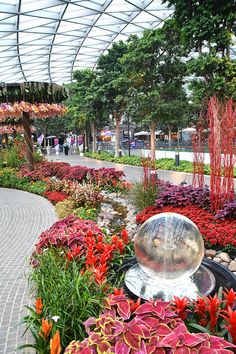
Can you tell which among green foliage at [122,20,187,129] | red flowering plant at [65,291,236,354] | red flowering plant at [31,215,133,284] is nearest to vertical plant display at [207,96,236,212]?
red flowering plant at [31,215,133,284]

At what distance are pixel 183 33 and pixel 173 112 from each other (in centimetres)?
528

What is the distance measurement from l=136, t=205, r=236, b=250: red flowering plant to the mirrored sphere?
207cm

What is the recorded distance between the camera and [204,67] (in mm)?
13188

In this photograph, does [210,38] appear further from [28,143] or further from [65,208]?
[65,208]

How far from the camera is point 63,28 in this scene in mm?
27203

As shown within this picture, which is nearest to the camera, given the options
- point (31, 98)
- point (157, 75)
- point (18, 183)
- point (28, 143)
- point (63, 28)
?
point (18, 183)

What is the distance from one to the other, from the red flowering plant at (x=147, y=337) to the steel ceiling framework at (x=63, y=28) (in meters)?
20.7

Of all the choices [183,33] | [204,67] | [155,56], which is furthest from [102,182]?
[155,56]

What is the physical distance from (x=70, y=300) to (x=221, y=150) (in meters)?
4.20

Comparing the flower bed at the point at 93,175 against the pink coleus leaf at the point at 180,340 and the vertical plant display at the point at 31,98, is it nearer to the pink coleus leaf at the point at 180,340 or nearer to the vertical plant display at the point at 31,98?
the vertical plant display at the point at 31,98

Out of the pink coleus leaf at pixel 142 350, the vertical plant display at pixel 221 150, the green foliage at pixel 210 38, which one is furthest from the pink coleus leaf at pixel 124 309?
the green foliage at pixel 210 38

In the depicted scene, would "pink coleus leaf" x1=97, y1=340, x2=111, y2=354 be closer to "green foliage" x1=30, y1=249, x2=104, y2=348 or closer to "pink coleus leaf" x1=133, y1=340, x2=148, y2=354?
"pink coleus leaf" x1=133, y1=340, x2=148, y2=354

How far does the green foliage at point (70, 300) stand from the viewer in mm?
2887

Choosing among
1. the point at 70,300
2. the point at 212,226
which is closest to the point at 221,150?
the point at 212,226
